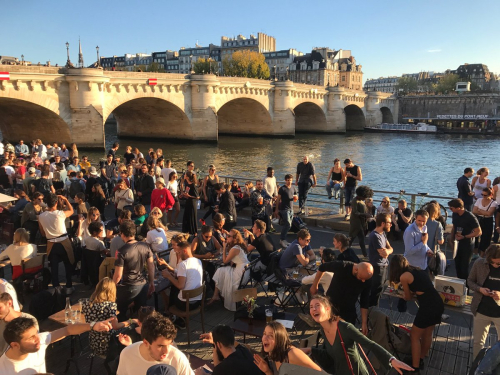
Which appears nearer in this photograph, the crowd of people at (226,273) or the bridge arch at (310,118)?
the crowd of people at (226,273)

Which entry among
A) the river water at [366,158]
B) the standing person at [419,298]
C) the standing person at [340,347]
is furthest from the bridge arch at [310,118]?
the standing person at [340,347]

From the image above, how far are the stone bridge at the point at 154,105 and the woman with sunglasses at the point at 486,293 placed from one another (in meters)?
26.5

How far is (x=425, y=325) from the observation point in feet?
13.6

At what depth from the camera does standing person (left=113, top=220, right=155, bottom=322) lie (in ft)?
16.5

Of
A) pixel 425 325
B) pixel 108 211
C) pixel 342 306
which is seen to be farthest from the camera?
pixel 108 211

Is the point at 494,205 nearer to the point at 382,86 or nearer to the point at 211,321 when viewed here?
the point at 211,321

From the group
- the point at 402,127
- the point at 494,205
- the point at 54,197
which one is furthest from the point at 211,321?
the point at 402,127

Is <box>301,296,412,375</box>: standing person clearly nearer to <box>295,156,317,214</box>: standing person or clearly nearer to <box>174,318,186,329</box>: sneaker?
<box>174,318,186,329</box>: sneaker

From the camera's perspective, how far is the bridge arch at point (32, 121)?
2769 centimetres

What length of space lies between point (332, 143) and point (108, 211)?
35.0 m

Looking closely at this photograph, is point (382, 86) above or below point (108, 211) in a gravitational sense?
above

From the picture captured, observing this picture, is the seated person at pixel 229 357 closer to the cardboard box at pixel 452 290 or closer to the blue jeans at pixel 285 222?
the cardboard box at pixel 452 290

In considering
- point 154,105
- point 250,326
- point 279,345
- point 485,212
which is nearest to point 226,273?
point 250,326

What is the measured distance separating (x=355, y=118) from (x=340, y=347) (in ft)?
215
